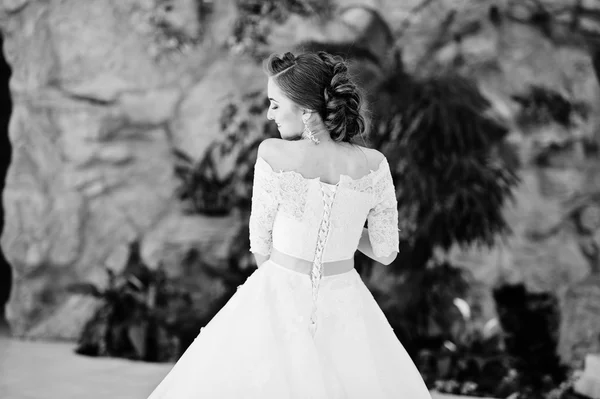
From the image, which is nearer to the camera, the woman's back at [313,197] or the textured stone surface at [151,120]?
the woman's back at [313,197]

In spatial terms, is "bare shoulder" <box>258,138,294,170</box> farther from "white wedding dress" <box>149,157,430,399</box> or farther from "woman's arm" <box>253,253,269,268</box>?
"woman's arm" <box>253,253,269,268</box>

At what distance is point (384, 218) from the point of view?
2.39m

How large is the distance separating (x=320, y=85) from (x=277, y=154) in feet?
0.85

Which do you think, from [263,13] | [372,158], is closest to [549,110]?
[263,13]

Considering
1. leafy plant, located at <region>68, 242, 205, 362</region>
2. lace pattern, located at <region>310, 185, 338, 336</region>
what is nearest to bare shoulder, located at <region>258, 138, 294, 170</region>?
lace pattern, located at <region>310, 185, 338, 336</region>

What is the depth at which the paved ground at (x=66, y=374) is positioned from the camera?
153 inches

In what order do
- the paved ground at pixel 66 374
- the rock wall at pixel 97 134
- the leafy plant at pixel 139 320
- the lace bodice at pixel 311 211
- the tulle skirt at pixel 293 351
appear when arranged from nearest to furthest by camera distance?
the tulle skirt at pixel 293 351 < the lace bodice at pixel 311 211 < the paved ground at pixel 66 374 < the leafy plant at pixel 139 320 < the rock wall at pixel 97 134

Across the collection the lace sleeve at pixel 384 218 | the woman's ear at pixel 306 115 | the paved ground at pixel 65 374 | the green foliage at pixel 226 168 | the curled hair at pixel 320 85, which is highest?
the curled hair at pixel 320 85

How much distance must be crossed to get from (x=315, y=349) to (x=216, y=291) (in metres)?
3.47

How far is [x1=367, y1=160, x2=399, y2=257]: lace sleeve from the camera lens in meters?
2.32

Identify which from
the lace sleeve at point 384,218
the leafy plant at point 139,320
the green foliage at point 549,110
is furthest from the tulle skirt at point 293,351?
the green foliage at point 549,110

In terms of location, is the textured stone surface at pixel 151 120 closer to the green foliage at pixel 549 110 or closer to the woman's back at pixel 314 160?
the green foliage at pixel 549 110

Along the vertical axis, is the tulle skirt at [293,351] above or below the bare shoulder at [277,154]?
below

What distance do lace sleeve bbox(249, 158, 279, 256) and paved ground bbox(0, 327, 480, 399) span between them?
6.23 feet
